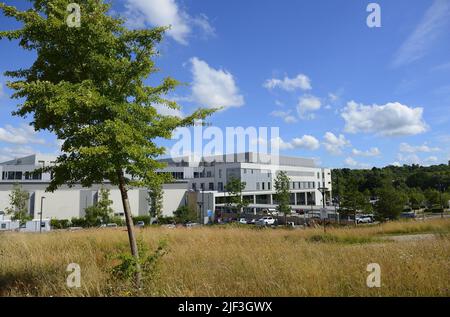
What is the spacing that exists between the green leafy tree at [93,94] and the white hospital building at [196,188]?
4191cm

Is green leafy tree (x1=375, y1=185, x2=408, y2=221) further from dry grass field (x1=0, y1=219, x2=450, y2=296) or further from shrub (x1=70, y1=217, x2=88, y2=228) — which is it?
shrub (x1=70, y1=217, x2=88, y2=228)

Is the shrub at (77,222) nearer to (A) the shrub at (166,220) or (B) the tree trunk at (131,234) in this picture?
(A) the shrub at (166,220)

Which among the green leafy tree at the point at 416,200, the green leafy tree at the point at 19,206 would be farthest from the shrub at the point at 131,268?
the green leafy tree at the point at 416,200

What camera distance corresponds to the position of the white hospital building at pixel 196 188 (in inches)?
2238

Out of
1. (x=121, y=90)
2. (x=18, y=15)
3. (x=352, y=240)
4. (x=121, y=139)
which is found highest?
(x=18, y=15)

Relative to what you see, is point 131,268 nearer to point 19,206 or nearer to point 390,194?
point 390,194

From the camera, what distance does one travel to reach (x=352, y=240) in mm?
15867

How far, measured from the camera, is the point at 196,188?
76938 millimetres

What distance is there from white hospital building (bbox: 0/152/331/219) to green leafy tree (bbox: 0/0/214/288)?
4191cm

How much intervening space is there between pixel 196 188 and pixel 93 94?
71.8m

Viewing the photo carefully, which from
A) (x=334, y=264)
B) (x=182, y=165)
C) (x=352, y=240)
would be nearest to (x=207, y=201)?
(x=182, y=165)
